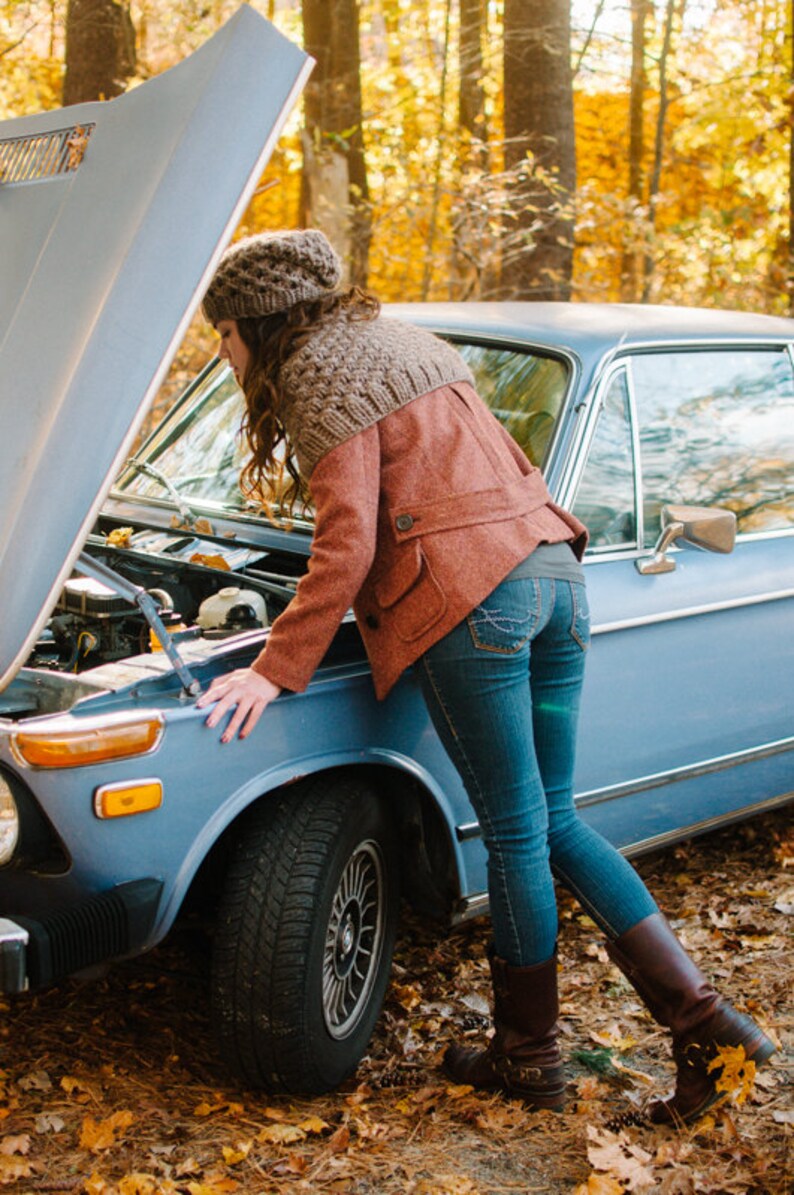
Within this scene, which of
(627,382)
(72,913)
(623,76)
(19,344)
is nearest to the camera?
(72,913)

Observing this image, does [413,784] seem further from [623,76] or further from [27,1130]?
[623,76]

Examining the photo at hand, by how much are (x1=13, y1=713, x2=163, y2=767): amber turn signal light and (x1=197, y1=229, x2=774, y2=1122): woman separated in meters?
0.17

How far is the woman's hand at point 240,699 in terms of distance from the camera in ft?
9.04

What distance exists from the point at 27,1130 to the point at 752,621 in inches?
98.6

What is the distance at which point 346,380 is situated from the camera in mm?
2717

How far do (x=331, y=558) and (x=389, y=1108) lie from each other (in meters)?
1.34

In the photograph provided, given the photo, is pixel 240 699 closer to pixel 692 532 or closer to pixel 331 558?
pixel 331 558

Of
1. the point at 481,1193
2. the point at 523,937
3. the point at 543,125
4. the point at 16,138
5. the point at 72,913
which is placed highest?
the point at 543,125

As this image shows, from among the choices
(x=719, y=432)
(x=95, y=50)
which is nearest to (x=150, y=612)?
(x=719, y=432)

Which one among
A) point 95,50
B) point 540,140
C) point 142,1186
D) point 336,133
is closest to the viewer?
point 142,1186

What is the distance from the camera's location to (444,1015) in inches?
140

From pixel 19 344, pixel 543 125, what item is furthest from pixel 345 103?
pixel 19 344

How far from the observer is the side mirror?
3738 millimetres

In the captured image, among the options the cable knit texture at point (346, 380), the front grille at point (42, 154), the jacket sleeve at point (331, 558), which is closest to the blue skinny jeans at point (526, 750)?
the jacket sleeve at point (331, 558)
